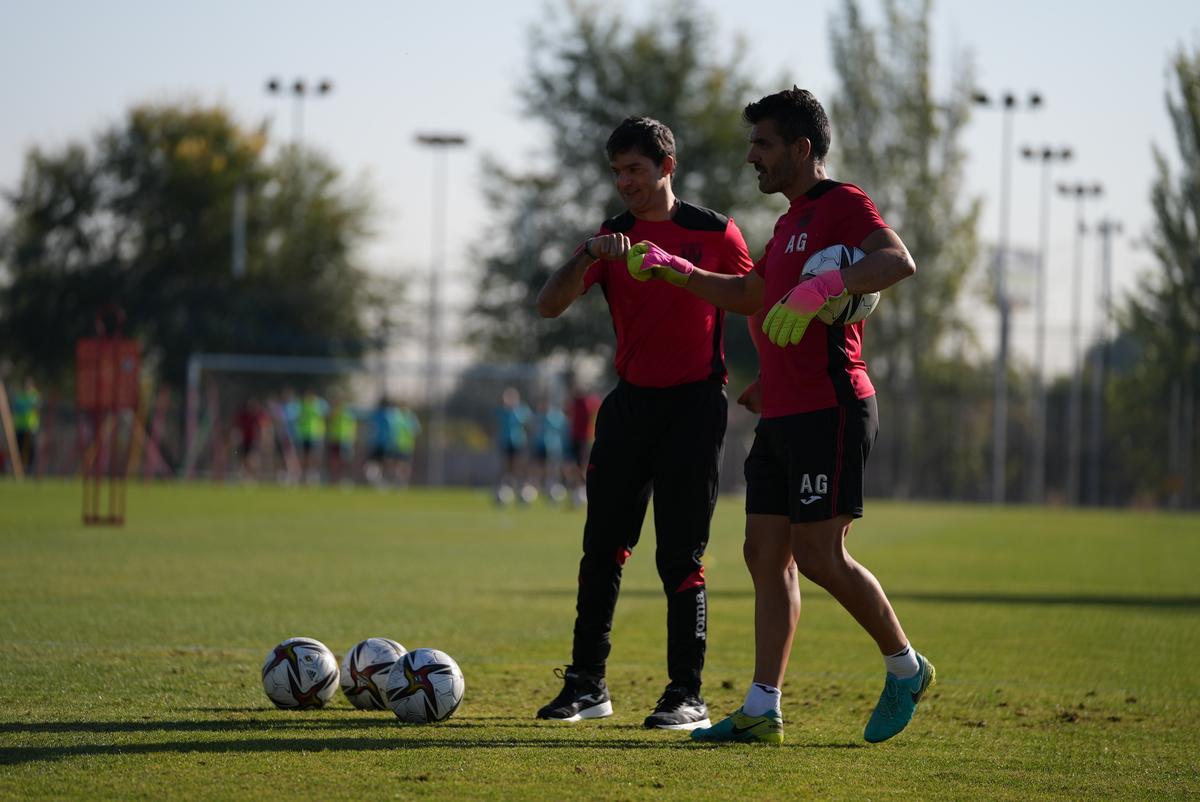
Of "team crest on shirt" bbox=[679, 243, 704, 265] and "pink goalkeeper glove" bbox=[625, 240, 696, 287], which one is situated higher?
"team crest on shirt" bbox=[679, 243, 704, 265]

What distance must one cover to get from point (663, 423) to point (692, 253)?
636 mm

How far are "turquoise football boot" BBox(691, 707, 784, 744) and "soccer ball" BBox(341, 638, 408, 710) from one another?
1.19m

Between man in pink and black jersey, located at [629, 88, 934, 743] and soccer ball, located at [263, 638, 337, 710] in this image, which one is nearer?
man in pink and black jersey, located at [629, 88, 934, 743]

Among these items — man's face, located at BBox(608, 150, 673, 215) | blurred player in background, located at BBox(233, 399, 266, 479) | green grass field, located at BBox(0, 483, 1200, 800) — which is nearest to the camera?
green grass field, located at BBox(0, 483, 1200, 800)

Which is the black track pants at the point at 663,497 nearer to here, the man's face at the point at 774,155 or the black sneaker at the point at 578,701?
the black sneaker at the point at 578,701

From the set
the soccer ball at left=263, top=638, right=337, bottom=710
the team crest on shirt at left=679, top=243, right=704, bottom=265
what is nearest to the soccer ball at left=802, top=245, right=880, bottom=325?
the team crest on shirt at left=679, top=243, right=704, bottom=265

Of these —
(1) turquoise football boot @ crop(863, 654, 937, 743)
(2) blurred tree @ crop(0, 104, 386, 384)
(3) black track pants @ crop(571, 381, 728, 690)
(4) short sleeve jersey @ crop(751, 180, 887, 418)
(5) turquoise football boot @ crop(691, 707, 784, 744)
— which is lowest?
(5) turquoise football boot @ crop(691, 707, 784, 744)

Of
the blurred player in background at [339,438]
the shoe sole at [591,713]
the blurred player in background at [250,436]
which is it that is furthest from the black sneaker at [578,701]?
the blurred player in background at [339,438]

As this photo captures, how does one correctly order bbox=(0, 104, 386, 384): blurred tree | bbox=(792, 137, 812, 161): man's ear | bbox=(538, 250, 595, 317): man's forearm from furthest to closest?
bbox=(0, 104, 386, 384): blurred tree < bbox=(538, 250, 595, 317): man's forearm < bbox=(792, 137, 812, 161): man's ear

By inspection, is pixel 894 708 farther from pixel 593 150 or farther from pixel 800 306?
pixel 593 150

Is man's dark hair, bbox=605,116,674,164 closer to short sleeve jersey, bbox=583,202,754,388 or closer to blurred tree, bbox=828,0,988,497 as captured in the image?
short sleeve jersey, bbox=583,202,754,388

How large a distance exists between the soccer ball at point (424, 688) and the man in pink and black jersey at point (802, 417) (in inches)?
35.2

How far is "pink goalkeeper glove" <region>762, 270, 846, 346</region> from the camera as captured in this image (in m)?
5.39

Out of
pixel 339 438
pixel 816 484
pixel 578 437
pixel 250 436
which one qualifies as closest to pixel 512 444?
pixel 578 437
